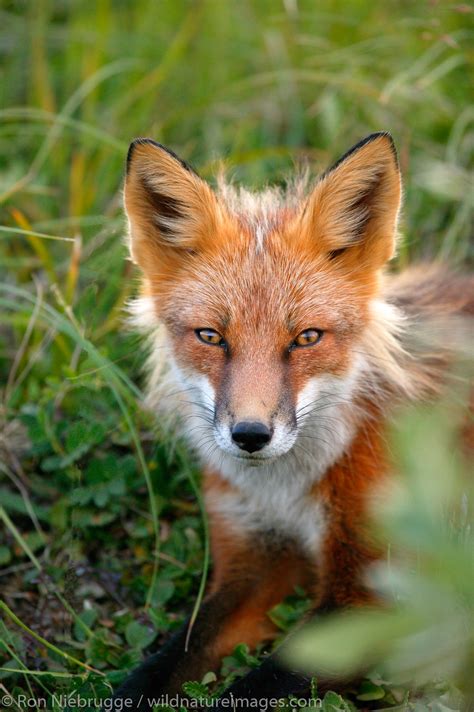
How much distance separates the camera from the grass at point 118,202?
3.48m

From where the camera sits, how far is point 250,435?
8.52 feet

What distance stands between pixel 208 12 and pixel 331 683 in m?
5.33

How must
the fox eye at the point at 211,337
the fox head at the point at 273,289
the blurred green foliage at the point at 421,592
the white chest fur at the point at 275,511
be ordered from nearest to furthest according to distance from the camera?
1. the blurred green foliage at the point at 421,592
2. the fox head at the point at 273,289
3. the fox eye at the point at 211,337
4. the white chest fur at the point at 275,511

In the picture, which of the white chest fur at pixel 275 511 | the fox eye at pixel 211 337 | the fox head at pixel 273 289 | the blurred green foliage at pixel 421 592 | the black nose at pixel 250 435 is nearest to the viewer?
the blurred green foliage at pixel 421 592

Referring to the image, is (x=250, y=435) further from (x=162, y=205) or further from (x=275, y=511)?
(x=162, y=205)

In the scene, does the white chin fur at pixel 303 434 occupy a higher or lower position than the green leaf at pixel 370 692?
higher

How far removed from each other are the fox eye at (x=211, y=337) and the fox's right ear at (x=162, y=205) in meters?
0.42

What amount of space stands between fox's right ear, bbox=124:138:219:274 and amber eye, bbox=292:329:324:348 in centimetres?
62

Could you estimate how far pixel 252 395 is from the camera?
266 cm

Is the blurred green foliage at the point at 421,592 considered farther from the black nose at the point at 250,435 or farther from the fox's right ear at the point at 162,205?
the fox's right ear at the point at 162,205

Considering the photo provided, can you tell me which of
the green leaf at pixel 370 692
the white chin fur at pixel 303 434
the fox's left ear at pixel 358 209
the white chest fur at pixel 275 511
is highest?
the fox's left ear at pixel 358 209

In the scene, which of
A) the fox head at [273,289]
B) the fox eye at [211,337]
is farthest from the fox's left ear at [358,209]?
the fox eye at [211,337]

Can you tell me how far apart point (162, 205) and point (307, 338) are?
892mm

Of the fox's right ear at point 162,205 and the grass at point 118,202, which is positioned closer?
the fox's right ear at point 162,205
